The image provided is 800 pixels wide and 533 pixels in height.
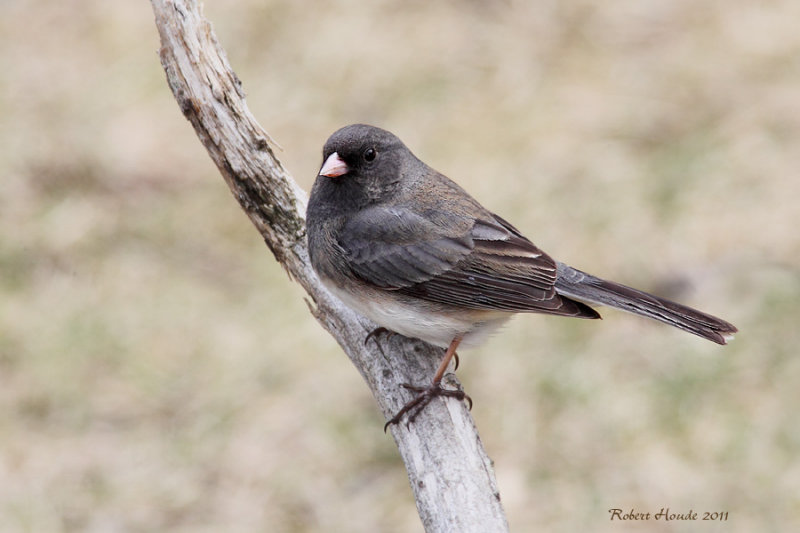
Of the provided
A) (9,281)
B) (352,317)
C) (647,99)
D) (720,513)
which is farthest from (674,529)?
(9,281)

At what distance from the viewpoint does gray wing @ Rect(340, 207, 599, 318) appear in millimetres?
2869

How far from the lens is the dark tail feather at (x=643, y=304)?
280 centimetres

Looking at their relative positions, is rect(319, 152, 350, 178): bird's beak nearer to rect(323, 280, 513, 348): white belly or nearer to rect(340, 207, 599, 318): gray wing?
rect(340, 207, 599, 318): gray wing

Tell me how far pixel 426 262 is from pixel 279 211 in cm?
53

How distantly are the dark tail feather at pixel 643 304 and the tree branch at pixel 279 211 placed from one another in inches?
19.8

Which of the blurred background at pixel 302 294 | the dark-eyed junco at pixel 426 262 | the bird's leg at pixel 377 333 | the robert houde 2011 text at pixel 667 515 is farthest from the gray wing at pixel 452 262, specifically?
the blurred background at pixel 302 294

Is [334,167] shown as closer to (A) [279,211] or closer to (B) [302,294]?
(A) [279,211]

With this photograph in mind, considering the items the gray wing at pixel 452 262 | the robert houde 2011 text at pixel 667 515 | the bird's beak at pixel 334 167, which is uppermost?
the bird's beak at pixel 334 167

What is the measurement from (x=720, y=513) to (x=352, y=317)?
64.6 inches

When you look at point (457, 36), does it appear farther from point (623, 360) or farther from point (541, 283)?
Answer: point (541, 283)

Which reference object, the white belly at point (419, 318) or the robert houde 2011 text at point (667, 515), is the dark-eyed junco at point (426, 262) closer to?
the white belly at point (419, 318)

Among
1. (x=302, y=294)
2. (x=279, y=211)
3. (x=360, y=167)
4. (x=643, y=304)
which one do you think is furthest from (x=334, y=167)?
(x=302, y=294)

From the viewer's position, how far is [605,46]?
590 centimetres

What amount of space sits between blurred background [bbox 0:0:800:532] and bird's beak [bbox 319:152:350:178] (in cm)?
133
